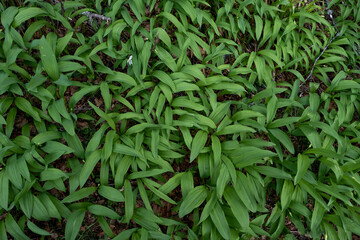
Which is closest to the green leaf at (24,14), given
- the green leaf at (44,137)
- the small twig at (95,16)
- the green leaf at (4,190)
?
the small twig at (95,16)

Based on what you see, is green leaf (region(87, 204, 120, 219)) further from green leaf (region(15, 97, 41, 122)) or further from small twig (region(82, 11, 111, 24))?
small twig (region(82, 11, 111, 24))

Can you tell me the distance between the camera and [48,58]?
1764 millimetres

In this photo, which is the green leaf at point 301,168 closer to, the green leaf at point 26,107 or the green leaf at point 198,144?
the green leaf at point 198,144

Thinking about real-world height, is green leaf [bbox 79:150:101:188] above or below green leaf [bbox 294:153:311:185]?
above

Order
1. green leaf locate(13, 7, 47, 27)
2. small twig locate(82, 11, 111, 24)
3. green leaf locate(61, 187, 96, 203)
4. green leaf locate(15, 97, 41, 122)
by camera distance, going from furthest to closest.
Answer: small twig locate(82, 11, 111, 24) < green leaf locate(13, 7, 47, 27) < green leaf locate(15, 97, 41, 122) < green leaf locate(61, 187, 96, 203)

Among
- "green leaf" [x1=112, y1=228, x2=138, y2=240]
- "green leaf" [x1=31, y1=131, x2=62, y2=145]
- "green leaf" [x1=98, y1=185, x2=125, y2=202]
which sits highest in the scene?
"green leaf" [x1=31, y1=131, x2=62, y2=145]

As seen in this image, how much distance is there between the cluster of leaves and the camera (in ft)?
5.66

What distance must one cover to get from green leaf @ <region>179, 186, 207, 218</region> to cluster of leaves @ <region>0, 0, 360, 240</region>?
1 cm

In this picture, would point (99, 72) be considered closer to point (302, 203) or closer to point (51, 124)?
point (51, 124)

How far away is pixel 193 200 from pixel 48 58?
1346mm

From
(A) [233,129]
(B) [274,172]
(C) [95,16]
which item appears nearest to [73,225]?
(A) [233,129]

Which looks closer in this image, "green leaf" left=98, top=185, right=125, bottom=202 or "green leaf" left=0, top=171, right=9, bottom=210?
"green leaf" left=0, top=171, right=9, bottom=210

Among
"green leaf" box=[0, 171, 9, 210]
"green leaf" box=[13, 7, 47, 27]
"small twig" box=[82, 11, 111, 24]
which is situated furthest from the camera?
"small twig" box=[82, 11, 111, 24]

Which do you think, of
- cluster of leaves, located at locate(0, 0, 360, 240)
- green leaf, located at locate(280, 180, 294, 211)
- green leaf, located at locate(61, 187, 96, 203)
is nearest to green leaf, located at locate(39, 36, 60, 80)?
cluster of leaves, located at locate(0, 0, 360, 240)
